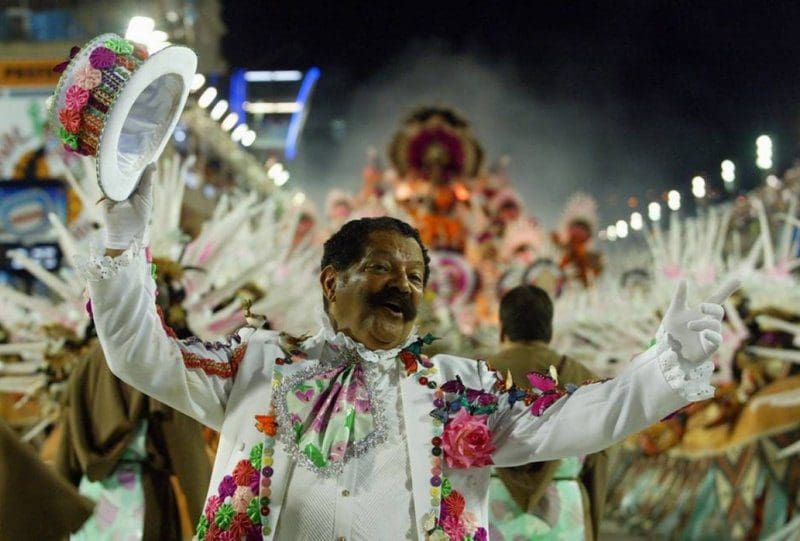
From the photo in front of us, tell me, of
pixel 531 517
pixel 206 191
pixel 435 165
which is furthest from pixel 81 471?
pixel 206 191

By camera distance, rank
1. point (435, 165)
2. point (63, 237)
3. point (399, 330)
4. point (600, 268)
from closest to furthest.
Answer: point (399, 330) → point (63, 237) → point (600, 268) → point (435, 165)

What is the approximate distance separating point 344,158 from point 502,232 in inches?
1159

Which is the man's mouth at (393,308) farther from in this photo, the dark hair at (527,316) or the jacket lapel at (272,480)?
the dark hair at (527,316)

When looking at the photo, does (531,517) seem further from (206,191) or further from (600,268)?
(206,191)

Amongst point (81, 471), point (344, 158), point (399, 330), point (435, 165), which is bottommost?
point (81, 471)

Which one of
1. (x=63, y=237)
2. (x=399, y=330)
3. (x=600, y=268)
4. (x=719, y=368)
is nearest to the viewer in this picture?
(x=399, y=330)

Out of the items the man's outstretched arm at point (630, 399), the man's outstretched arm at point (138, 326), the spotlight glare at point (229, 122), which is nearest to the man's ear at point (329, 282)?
the man's outstretched arm at point (138, 326)

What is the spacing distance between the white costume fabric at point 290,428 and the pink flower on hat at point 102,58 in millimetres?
477

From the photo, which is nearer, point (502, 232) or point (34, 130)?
point (34, 130)

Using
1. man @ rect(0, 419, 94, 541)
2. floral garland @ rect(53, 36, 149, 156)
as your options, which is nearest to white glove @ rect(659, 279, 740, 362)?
floral garland @ rect(53, 36, 149, 156)

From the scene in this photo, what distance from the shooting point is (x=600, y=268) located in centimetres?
2867

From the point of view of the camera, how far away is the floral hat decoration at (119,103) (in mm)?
2814

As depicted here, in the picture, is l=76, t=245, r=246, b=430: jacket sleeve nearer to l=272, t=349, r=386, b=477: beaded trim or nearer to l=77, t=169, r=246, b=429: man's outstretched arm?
l=77, t=169, r=246, b=429: man's outstretched arm

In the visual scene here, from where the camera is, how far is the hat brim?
9.16 feet
